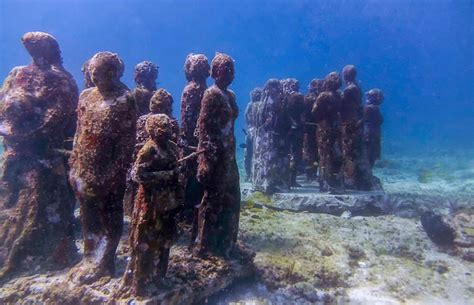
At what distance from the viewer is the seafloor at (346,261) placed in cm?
753

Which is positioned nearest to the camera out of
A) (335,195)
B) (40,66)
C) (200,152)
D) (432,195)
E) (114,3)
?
(200,152)

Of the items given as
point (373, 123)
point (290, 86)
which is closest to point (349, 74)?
point (290, 86)

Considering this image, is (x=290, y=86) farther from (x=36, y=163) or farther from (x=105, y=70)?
(x=36, y=163)

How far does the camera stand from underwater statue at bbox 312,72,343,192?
42.0 ft

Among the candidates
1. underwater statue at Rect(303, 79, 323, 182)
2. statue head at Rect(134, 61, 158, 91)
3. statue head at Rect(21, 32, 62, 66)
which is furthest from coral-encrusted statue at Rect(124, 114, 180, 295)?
underwater statue at Rect(303, 79, 323, 182)

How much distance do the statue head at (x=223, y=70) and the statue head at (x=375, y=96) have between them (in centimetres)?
998

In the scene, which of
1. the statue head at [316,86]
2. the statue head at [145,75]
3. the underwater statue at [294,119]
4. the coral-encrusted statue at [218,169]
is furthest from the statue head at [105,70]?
the statue head at [316,86]

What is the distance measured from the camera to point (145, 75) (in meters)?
10.1

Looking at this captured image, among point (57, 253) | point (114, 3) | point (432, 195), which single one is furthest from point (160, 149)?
point (114, 3)

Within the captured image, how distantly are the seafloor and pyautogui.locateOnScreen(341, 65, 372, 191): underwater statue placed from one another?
A: 1.47 m

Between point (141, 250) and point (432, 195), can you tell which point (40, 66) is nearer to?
point (141, 250)

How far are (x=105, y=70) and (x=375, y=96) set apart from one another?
12725 millimetres

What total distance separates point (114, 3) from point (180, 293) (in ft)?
593

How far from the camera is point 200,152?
7.02 m
